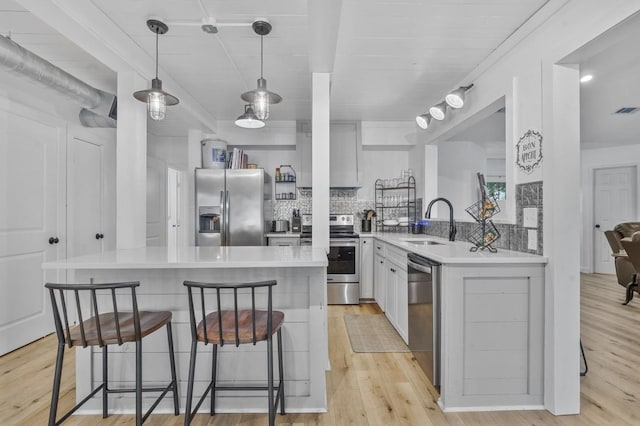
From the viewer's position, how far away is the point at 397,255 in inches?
124

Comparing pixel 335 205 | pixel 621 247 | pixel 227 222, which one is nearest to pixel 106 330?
pixel 227 222

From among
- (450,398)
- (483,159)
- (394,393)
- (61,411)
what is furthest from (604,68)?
(61,411)

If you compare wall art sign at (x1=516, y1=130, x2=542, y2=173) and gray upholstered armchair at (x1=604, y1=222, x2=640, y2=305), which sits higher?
wall art sign at (x1=516, y1=130, x2=542, y2=173)

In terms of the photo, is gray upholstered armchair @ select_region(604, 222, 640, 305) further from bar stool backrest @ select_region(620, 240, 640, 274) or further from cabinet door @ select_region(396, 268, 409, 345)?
cabinet door @ select_region(396, 268, 409, 345)

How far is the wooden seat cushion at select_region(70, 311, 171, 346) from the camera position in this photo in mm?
1613

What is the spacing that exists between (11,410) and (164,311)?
111 centimetres

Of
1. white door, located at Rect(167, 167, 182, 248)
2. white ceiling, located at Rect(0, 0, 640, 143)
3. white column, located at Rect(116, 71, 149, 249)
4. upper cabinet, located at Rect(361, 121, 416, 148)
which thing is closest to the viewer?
white ceiling, located at Rect(0, 0, 640, 143)

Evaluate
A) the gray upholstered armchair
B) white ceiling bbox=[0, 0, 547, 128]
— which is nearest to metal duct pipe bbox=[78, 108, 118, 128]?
white ceiling bbox=[0, 0, 547, 128]

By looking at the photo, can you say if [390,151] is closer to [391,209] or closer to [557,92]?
[391,209]

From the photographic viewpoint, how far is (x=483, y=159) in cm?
494

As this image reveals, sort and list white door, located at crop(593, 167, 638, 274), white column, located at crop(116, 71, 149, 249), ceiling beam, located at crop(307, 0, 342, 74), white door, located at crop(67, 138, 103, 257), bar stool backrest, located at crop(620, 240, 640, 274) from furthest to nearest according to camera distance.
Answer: white door, located at crop(593, 167, 638, 274) < white door, located at crop(67, 138, 103, 257) < bar stool backrest, located at crop(620, 240, 640, 274) < white column, located at crop(116, 71, 149, 249) < ceiling beam, located at crop(307, 0, 342, 74)

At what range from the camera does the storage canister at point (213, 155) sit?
430 centimetres

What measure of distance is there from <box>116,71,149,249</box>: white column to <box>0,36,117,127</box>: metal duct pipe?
0.42 m

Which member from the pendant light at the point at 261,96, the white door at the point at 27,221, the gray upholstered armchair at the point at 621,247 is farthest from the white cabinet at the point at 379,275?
the gray upholstered armchair at the point at 621,247
